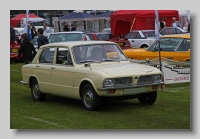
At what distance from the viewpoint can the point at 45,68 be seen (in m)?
11.6

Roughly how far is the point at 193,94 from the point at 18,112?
4279 mm

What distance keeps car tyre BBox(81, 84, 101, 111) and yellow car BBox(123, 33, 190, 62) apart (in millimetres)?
5388

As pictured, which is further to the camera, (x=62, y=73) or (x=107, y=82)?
(x=62, y=73)

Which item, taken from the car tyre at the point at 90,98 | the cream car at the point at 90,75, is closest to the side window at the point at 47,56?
the cream car at the point at 90,75

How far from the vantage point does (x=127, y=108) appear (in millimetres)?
10852

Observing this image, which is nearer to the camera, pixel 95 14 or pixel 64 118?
pixel 64 118

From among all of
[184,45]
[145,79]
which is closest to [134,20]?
[184,45]

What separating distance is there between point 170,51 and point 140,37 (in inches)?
505

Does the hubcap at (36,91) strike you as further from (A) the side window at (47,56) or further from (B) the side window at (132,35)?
(B) the side window at (132,35)

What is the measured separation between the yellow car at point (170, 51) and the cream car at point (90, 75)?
4.21 metres

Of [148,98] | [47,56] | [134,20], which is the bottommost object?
[148,98]

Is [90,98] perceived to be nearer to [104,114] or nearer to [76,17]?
[104,114]

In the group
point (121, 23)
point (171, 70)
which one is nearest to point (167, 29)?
point (121, 23)

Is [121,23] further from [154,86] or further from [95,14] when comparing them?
[154,86]
